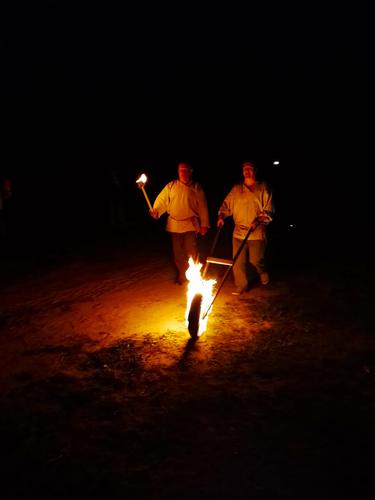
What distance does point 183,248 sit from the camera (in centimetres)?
804

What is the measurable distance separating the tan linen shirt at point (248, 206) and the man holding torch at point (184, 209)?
63 cm

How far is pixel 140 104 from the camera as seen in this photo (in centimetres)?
2517

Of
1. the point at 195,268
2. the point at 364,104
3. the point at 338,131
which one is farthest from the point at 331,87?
the point at 195,268

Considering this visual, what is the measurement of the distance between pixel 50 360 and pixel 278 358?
2.73 m

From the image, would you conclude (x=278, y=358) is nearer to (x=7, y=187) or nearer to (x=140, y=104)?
(x=7, y=187)

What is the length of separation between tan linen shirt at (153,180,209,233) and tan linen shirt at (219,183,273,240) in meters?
0.62

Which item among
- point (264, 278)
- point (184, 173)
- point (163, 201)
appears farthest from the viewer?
point (264, 278)

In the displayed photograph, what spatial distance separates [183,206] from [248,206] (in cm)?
117

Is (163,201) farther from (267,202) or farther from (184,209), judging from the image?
(267,202)

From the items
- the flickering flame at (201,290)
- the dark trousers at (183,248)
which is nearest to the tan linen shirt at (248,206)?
the dark trousers at (183,248)

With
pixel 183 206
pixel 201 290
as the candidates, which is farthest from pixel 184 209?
pixel 201 290

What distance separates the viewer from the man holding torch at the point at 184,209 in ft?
25.3

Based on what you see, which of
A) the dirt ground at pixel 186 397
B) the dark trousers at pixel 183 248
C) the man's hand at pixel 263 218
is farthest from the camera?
the dark trousers at pixel 183 248

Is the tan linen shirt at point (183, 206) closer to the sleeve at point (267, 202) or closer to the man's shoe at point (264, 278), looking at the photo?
the sleeve at point (267, 202)
